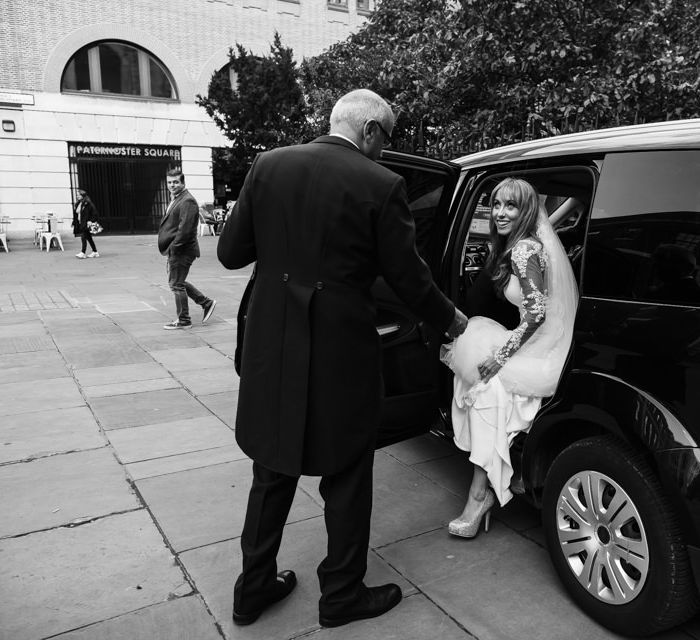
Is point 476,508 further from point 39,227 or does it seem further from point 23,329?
point 39,227

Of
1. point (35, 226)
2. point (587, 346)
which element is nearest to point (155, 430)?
point (587, 346)

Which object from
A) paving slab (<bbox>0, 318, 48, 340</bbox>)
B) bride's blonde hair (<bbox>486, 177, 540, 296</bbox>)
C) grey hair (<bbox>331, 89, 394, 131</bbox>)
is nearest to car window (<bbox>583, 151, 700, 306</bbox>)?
bride's blonde hair (<bbox>486, 177, 540, 296</bbox>)

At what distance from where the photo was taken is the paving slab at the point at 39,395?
512 cm

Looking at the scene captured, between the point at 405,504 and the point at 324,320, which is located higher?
the point at 324,320

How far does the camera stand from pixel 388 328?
10.4 feet

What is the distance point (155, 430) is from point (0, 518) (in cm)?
136

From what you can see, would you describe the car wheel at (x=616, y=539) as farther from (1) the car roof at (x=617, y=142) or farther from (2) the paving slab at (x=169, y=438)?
(2) the paving slab at (x=169, y=438)

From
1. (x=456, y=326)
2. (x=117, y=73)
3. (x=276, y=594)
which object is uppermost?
(x=117, y=73)

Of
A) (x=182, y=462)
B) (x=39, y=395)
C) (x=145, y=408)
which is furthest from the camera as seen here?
(x=39, y=395)

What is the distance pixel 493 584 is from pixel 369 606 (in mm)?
577

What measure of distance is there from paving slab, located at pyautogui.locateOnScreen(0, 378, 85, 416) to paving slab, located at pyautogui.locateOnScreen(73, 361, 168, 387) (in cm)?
15

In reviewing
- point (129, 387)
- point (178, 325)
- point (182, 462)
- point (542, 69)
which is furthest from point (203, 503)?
point (542, 69)

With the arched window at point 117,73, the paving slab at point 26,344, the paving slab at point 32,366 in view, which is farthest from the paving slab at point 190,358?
the arched window at point 117,73

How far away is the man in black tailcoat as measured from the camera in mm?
2189
